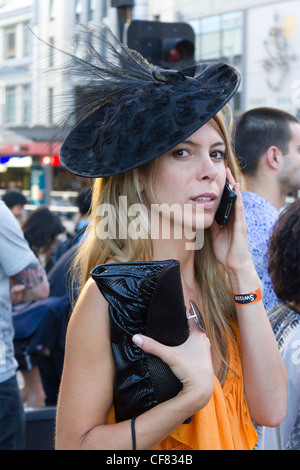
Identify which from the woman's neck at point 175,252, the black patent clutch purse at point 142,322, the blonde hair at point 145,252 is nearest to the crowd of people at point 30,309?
the blonde hair at point 145,252

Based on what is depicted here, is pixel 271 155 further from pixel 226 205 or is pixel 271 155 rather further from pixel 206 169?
pixel 206 169

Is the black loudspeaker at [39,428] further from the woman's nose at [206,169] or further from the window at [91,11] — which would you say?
the woman's nose at [206,169]

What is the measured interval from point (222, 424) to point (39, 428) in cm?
230

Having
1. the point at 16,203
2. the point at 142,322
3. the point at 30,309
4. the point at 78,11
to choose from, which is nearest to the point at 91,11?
the point at 78,11

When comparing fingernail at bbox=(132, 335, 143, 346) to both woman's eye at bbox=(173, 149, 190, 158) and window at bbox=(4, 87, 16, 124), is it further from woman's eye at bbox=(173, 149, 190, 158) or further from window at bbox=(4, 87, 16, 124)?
window at bbox=(4, 87, 16, 124)

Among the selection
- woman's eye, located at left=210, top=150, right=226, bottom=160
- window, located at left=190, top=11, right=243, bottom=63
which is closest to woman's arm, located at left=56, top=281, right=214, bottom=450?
woman's eye, located at left=210, top=150, right=226, bottom=160

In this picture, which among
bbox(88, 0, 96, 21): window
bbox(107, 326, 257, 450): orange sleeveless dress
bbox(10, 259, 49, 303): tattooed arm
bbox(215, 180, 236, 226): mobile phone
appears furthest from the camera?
bbox(10, 259, 49, 303): tattooed arm

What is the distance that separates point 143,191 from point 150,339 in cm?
47

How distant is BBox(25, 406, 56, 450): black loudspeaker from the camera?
340cm

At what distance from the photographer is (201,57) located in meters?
16.2

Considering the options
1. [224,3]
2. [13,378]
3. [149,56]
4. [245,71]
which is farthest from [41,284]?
[224,3]

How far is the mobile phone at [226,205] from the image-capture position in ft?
5.19

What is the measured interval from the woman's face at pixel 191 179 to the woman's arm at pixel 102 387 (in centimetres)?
34

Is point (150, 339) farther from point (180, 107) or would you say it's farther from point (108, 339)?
point (180, 107)
